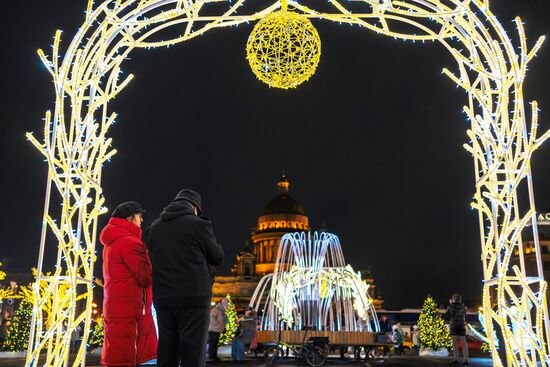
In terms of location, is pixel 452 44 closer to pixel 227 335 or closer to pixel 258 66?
pixel 258 66

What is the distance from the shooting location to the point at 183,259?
13.3 feet

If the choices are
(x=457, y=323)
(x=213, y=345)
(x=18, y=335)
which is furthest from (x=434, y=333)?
(x=18, y=335)

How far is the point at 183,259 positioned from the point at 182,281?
164 mm

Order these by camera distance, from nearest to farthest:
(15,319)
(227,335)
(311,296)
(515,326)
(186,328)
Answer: (186,328) < (515,326) < (311,296) < (15,319) < (227,335)

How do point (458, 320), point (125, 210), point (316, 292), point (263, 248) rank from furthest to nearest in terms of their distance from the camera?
point (263, 248) → point (316, 292) → point (458, 320) → point (125, 210)

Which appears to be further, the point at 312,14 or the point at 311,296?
the point at 311,296

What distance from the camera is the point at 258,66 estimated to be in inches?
259

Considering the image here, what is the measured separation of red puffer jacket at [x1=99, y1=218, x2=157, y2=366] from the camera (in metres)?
4.25

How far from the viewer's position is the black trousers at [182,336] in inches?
153

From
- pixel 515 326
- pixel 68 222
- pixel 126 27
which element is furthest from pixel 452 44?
pixel 68 222

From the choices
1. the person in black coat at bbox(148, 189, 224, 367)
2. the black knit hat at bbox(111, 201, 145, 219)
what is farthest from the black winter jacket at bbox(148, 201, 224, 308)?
the black knit hat at bbox(111, 201, 145, 219)

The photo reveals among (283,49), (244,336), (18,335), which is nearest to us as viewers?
(283,49)

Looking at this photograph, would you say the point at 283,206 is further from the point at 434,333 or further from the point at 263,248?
the point at 434,333

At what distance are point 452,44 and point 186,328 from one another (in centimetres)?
442
